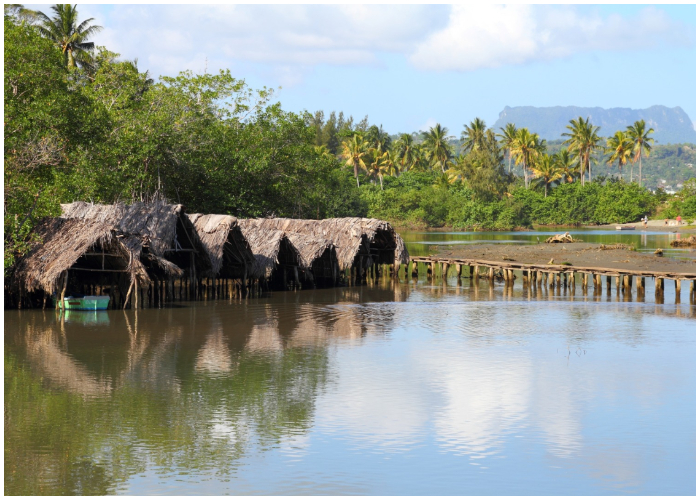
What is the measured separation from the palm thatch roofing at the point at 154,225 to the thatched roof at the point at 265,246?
2211 mm

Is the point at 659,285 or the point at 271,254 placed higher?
the point at 271,254

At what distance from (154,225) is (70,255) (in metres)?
3.55

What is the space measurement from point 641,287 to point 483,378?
17.2 m

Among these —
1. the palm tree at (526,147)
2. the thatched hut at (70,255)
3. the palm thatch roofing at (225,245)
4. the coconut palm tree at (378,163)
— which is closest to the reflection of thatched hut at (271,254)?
the palm thatch roofing at (225,245)

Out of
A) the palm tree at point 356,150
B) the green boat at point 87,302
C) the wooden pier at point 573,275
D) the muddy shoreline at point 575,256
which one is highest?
the palm tree at point 356,150

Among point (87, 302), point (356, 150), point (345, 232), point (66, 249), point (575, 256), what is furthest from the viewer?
point (356, 150)

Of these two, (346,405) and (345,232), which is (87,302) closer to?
(345,232)

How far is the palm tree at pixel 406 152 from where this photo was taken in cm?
10631

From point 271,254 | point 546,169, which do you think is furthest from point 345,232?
point 546,169

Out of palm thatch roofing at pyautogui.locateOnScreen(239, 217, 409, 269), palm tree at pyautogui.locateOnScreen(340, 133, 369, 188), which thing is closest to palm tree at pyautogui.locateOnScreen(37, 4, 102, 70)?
palm thatch roofing at pyautogui.locateOnScreen(239, 217, 409, 269)

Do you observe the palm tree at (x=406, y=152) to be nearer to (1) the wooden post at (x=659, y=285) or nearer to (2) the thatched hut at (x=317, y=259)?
(2) the thatched hut at (x=317, y=259)

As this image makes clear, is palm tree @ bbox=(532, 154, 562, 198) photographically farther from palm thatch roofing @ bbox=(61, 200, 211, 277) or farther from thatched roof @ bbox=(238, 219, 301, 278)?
palm thatch roofing @ bbox=(61, 200, 211, 277)

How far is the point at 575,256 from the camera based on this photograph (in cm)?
4772

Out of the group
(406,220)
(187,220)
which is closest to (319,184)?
(187,220)
